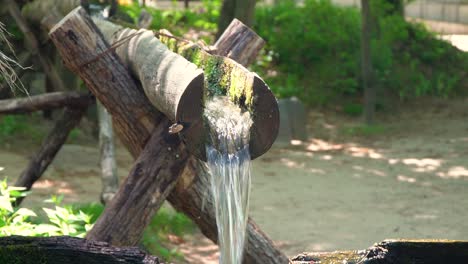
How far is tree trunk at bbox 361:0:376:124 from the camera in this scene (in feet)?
37.7

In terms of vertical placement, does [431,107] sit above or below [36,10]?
below

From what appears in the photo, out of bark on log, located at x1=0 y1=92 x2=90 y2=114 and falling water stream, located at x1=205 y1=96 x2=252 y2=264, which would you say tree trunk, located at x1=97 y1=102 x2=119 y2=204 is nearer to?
bark on log, located at x1=0 y1=92 x2=90 y2=114

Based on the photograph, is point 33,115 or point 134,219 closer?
point 134,219

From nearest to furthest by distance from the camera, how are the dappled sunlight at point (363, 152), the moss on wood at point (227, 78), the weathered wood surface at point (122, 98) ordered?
1. the moss on wood at point (227, 78)
2. the weathered wood surface at point (122, 98)
3. the dappled sunlight at point (363, 152)

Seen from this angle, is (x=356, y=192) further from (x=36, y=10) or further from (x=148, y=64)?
(x=148, y=64)

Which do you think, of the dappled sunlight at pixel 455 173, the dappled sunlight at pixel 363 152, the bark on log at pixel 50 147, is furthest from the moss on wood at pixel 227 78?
the dappled sunlight at pixel 363 152

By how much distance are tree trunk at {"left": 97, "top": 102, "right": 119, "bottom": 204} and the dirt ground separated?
0.95m

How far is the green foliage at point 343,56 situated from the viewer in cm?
1282

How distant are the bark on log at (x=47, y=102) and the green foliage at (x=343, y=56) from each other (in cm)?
647

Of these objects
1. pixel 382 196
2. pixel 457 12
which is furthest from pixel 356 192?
pixel 457 12

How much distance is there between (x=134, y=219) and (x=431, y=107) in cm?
884

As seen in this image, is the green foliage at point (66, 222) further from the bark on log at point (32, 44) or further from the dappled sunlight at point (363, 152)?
the dappled sunlight at point (363, 152)

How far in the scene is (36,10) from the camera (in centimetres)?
667

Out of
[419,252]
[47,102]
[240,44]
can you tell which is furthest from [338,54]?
[419,252]
